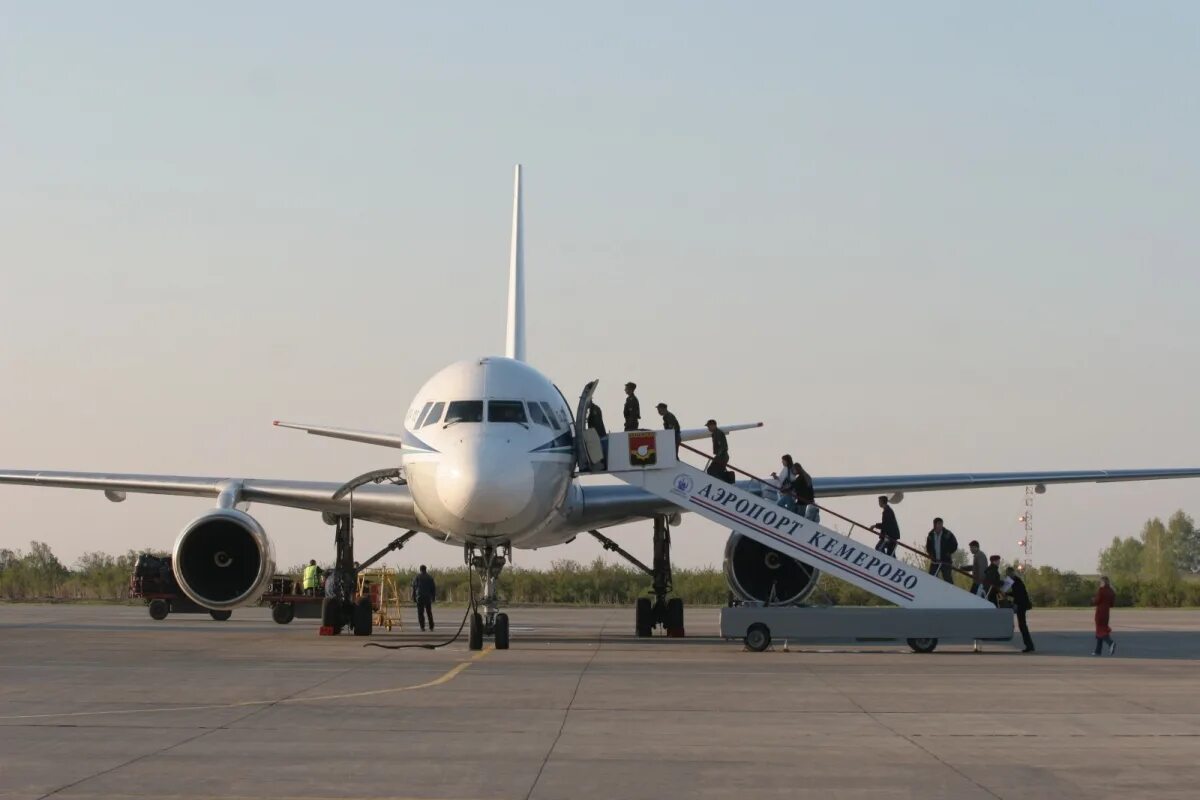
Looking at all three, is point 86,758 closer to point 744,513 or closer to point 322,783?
point 322,783

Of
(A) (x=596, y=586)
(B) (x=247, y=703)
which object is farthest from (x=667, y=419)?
(A) (x=596, y=586)

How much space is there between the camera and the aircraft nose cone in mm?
19938

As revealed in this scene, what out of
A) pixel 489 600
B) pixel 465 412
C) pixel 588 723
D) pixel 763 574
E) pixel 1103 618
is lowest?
pixel 588 723

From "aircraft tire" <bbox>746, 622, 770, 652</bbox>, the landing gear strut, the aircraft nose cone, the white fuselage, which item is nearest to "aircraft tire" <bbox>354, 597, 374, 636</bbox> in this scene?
the landing gear strut

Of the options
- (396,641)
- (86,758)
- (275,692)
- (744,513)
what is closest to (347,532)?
(396,641)

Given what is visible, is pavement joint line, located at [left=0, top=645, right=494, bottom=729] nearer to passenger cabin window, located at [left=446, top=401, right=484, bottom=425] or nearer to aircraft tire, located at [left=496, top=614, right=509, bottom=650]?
aircraft tire, located at [left=496, top=614, right=509, bottom=650]

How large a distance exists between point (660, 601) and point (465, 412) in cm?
720

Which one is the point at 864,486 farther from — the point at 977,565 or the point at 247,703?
the point at 247,703

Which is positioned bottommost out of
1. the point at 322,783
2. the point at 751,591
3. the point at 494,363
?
the point at 322,783

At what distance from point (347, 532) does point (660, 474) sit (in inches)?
240

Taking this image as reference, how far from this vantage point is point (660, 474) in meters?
22.9

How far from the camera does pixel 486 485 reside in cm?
1989

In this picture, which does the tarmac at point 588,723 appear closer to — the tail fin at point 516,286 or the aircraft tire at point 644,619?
the aircraft tire at point 644,619

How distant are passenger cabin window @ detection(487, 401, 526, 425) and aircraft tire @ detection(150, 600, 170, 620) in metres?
15.5
